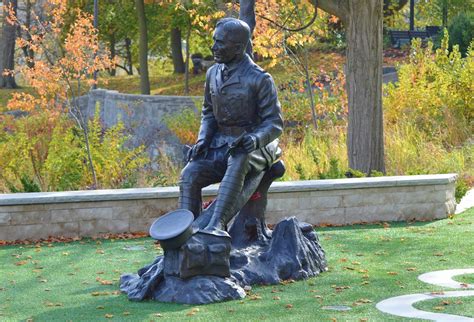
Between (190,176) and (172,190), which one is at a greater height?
(190,176)

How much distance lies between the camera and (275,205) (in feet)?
41.9

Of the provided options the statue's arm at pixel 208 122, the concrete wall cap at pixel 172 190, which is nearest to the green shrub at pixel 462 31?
the concrete wall cap at pixel 172 190

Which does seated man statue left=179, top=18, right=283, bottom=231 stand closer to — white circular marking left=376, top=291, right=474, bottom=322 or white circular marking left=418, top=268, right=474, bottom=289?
white circular marking left=376, top=291, right=474, bottom=322

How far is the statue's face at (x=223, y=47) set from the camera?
891 cm

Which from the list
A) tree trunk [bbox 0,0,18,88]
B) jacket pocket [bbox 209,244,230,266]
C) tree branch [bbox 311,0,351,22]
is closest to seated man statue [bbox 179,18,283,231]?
jacket pocket [bbox 209,244,230,266]

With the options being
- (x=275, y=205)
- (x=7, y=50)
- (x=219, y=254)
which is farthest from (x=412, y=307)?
(x=7, y=50)

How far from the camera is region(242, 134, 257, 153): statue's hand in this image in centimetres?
870

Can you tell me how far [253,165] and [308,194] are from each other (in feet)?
13.0

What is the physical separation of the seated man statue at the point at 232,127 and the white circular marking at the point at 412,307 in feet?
5.15

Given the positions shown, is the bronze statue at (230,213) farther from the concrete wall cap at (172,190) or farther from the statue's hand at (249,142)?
the concrete wall cap at (172,190)

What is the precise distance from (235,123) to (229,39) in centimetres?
73

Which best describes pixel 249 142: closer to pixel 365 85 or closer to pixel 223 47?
pixel 223 47

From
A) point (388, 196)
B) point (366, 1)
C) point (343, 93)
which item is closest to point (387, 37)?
point (343, 93)

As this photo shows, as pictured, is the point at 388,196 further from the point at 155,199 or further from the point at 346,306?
the point at 346,306
